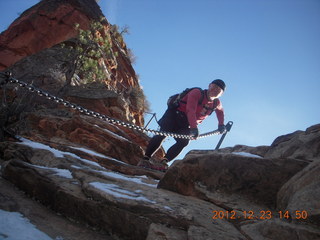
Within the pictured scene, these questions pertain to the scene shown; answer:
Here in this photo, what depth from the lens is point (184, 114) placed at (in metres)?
5.84

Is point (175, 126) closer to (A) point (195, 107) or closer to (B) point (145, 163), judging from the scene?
(A) point (195, 107)

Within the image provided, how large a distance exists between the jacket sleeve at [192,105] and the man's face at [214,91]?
282 millimetres

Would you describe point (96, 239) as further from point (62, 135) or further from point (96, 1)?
point (96, 1)

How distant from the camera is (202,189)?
138 inches

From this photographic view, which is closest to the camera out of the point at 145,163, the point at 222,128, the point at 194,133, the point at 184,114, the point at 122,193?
the point at 122,193

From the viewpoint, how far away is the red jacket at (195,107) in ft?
17.0

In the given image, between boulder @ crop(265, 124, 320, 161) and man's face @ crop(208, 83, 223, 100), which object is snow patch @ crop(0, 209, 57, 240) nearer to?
boulder @ crop(265, 124, 320, 161)

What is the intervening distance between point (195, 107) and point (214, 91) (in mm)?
626

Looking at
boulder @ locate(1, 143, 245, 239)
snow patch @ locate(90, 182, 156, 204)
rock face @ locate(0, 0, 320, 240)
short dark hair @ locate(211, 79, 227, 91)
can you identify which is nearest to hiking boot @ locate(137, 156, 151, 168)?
rock face @ locate(0, 0, 320, 240)

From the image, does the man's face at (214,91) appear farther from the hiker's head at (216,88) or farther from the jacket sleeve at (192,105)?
the jacket sleeve at (192,105)

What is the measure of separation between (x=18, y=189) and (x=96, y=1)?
25837mm

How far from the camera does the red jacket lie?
5.20 metres

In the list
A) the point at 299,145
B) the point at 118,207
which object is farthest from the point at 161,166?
the point at 118,207

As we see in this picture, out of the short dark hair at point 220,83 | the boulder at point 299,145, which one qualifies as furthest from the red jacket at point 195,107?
the boulder at point 299,145
